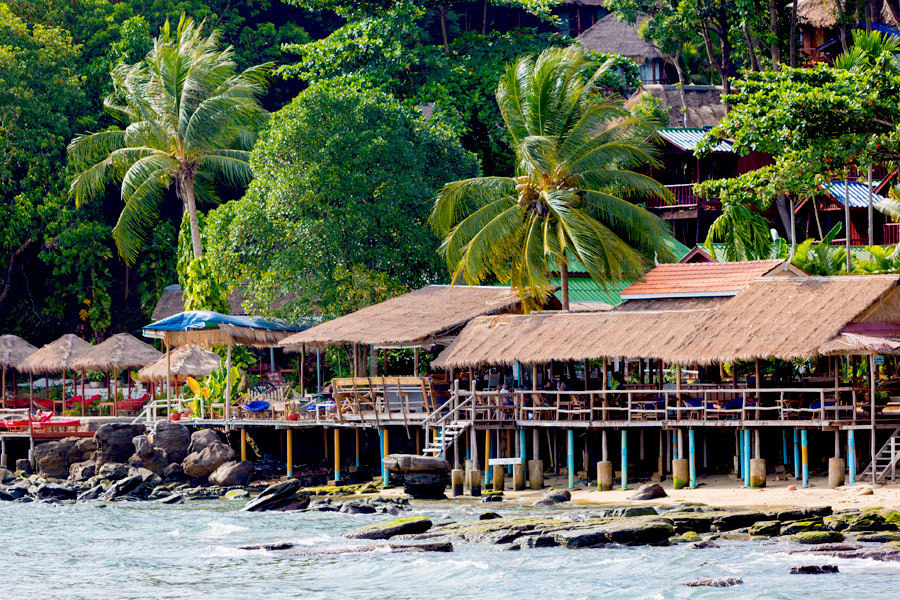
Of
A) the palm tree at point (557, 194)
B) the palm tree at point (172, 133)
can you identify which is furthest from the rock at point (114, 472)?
the palm tree at point (557, 194)

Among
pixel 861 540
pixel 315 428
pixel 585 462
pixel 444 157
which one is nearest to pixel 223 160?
pixel 444 157

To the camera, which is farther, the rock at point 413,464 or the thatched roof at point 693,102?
the thatched roof at point 693,102

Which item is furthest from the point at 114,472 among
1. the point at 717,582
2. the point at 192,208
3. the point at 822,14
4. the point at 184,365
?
the point at 822,14

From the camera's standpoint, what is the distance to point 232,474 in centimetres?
3138

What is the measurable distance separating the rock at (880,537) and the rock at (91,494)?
18027 mm

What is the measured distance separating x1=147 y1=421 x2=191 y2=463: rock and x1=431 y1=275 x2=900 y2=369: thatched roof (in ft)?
24.1

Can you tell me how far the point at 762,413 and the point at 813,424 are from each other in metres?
1.97

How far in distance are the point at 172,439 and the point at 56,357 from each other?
8322 millimetres

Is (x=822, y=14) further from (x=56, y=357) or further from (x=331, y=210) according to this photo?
(x=56, y=357)

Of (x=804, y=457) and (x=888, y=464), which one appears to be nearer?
(x=888, y=464)

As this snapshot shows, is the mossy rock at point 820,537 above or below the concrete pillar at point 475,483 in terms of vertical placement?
below

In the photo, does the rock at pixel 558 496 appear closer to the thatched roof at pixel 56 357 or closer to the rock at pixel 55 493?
the rock at pixel 55 493

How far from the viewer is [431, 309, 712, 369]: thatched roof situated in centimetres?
2730

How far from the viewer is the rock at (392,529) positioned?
2239 cm
